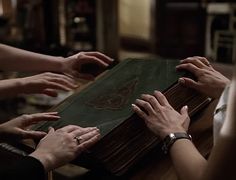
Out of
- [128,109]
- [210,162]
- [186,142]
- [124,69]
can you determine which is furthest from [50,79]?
[210,162]

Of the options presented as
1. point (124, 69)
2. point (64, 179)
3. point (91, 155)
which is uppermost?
point (124, 69)

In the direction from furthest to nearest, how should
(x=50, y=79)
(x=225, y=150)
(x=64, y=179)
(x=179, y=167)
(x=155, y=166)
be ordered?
1. (x=50, y=79)
2. (x=64, y=179)
3. (x=155, y=166)
4. (x=179, y=167)
5. (x=225, y=150)

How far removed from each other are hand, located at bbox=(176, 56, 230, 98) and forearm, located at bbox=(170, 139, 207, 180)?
22 cm

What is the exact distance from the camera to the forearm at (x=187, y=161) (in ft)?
2.39

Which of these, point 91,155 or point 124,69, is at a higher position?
point 124,69

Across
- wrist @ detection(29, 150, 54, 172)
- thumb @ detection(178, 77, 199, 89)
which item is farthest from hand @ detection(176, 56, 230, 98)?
wrist @ detection(29, 150, 54, 172)

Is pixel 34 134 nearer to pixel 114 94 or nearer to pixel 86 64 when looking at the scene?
pixel 114 94

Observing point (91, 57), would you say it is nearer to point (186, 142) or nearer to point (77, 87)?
point (77, 87)

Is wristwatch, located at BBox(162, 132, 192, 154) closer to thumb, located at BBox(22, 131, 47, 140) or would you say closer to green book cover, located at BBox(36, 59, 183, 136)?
green book cover, located at BBox(36, 59, 183, 136)

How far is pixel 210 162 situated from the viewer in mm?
657

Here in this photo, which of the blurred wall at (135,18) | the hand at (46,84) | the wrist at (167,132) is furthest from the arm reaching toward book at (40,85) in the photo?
the blurred wall at (135,18)

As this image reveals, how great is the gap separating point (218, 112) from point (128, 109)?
203 mm

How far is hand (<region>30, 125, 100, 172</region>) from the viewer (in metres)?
0.81

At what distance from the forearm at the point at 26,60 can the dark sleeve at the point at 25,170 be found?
533 mm
